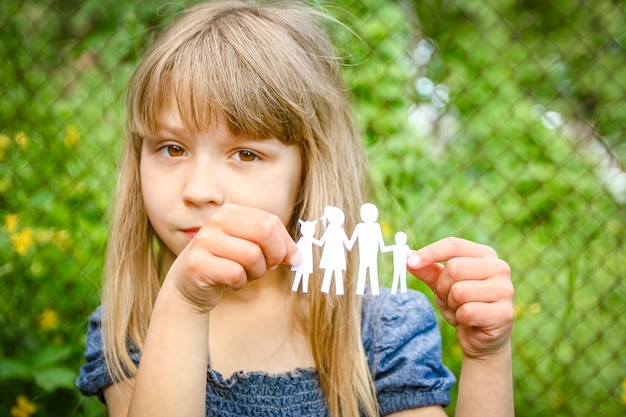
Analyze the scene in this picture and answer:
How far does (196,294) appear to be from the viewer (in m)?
0.81

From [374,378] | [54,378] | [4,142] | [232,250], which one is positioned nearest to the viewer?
[232,250]

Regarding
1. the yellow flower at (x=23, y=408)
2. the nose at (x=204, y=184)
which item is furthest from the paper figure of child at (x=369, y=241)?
the yellow flower at (x=23, y=408)

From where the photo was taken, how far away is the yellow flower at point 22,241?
5.45ft

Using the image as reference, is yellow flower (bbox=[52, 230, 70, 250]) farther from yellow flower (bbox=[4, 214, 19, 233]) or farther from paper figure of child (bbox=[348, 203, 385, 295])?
paper figure of child (bbox=[348, 203, 385, 295])

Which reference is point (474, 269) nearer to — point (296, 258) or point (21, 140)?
point (296, 258)

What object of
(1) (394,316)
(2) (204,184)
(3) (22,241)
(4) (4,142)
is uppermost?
(4) (4,142)

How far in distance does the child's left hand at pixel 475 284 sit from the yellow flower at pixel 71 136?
1.38m

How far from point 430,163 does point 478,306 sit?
3.81ft

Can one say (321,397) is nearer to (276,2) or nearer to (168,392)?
(168,392)

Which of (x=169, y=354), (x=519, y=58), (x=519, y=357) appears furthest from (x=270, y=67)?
(x=519, y=58)

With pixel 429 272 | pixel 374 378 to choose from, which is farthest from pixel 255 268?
pixel 374 378

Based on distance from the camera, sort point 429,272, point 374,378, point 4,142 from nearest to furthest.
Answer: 1. point 429,272
2. point 374,378
3. point 4,142

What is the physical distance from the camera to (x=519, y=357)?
5.98 feet

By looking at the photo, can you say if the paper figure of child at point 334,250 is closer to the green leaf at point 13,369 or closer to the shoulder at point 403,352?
the shoulder at point 403,352
